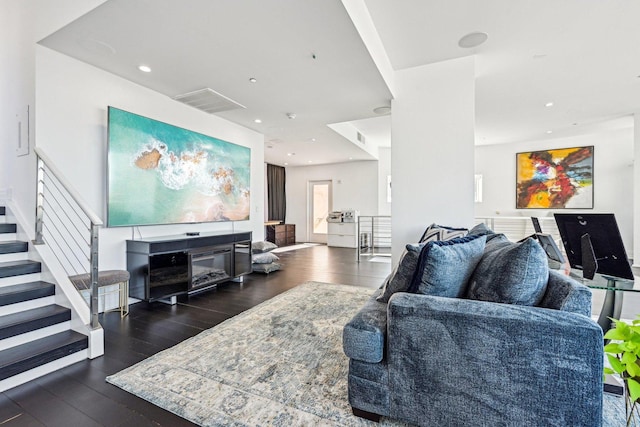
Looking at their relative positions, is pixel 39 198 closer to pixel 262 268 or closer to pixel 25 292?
pixel 25 292

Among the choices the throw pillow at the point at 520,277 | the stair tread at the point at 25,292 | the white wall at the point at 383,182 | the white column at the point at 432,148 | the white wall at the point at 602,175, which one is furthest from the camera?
the white wall at the point at 383,182

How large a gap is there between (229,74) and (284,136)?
274 cm

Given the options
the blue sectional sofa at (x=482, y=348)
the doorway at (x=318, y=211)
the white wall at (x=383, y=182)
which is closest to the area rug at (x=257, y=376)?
the blue sectional sofa at (x=482, y=348)

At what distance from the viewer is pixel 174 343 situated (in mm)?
2377

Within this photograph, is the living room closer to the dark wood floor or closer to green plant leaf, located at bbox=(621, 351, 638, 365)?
the dark wood floor

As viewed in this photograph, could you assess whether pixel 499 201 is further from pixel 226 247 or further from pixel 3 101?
pixel 3 101

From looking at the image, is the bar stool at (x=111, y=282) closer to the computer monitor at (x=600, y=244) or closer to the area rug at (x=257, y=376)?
the area rug at (x=257, y=376)

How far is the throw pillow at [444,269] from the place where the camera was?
151 centimetres

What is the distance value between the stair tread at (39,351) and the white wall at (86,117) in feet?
3.71

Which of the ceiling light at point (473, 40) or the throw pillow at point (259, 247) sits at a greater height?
the ceiling light at point (473, 40)

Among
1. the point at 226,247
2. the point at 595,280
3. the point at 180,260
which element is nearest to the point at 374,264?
the point at 226,247

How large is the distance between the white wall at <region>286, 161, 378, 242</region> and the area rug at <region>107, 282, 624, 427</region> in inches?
247

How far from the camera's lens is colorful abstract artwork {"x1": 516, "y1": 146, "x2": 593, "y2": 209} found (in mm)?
6887

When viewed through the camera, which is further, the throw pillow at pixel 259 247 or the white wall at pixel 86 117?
the throw pillow at pixel 259 247
